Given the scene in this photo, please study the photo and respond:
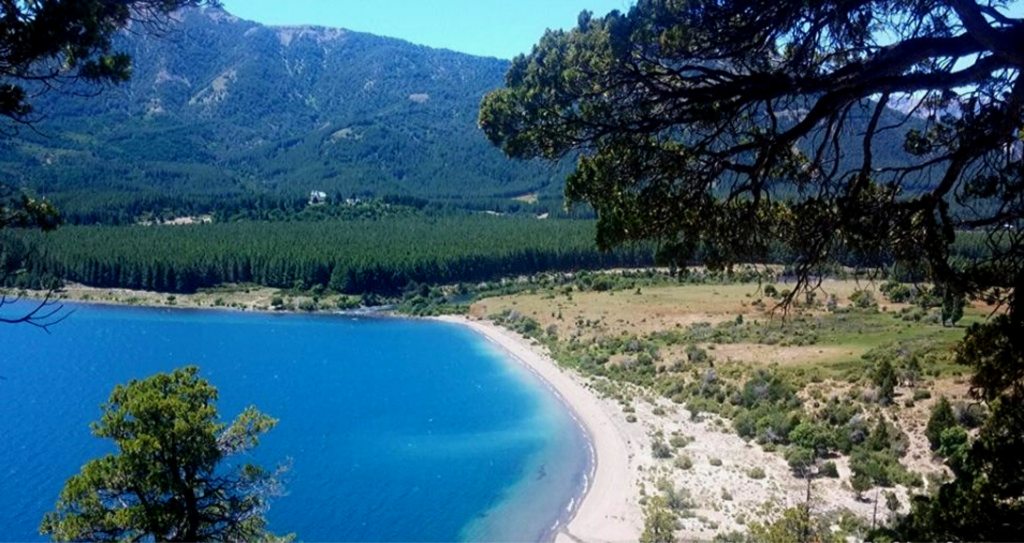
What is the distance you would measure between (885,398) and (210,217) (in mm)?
120420

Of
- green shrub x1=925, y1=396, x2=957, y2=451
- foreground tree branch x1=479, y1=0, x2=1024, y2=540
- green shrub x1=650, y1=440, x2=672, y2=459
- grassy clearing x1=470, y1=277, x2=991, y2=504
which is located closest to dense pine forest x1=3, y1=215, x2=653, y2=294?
grassy clearing x1=470, y1=277, x2=991, y2=504

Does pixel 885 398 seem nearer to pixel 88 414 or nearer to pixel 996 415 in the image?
pixel 996 415

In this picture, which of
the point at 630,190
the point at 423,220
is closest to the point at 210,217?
the point at 423,220

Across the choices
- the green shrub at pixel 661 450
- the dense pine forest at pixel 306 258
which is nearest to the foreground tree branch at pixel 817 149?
the green shrub at pixel 661 450

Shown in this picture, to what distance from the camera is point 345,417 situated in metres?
40.1

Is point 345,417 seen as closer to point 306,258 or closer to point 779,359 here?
point 779,359

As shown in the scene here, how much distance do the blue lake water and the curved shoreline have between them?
0.64m

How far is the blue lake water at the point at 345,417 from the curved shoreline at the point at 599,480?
0.64 m

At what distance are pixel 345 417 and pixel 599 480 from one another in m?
17.3

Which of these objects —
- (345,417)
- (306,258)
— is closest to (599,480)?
(345,417)

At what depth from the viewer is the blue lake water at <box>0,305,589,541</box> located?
89.3ft

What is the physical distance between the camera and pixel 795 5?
6.11 meters

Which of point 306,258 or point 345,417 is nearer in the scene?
point 345,417

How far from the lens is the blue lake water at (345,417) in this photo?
2722 centimetres
